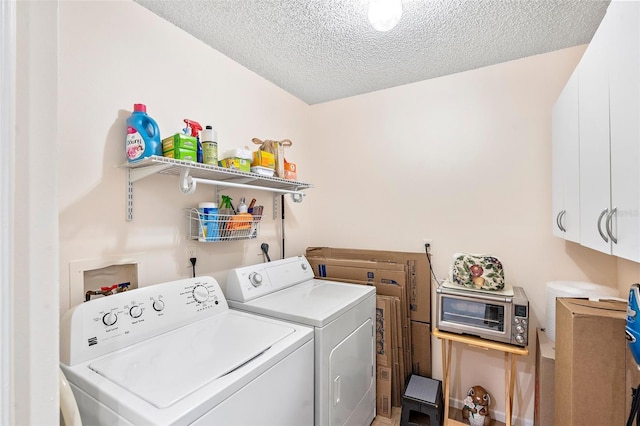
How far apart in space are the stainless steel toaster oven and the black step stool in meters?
0.49

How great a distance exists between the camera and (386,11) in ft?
4.56

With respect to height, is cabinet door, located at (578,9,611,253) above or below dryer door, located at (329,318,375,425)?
above

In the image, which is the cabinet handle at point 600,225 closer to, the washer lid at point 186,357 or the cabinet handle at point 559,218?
the cabinet handle at point 559,218

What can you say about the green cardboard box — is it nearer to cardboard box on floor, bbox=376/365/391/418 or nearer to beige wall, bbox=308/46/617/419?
beige wall, bbox=308/46/617/419

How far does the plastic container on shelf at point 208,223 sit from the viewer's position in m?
1.72

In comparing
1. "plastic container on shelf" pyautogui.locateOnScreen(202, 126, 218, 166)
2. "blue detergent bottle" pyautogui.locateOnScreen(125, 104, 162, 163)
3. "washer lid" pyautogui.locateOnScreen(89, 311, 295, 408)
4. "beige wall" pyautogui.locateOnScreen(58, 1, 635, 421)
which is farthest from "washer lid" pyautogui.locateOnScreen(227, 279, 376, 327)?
"blue detergent bottle" pyautogui.locateOnScreen(125, 104, 162, 163)

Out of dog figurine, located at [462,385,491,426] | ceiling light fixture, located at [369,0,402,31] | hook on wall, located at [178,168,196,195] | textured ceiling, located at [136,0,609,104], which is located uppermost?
textured ceiling, located at [136,0,609,104]

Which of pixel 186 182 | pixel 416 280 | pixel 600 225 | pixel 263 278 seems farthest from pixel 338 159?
pixel 600 225

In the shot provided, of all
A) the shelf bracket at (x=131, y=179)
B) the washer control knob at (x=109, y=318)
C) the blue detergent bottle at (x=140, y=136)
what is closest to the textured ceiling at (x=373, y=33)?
the blue detergent bottle at (x=140, y=136)

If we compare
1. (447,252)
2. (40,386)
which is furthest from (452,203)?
(40,386)

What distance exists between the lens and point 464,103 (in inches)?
90.4

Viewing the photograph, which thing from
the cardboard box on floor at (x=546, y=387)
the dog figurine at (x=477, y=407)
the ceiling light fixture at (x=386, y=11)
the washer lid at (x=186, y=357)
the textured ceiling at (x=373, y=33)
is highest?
the textured ceiling at (x=373, y=33)

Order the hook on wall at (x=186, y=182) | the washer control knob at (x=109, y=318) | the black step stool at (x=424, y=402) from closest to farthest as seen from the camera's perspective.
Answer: the washer control knob at (x=109, y=318)
the hook on wall at (x=186, y=182)
the black step stool at (x=424, y=402)

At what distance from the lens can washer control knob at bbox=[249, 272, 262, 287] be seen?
187cm
